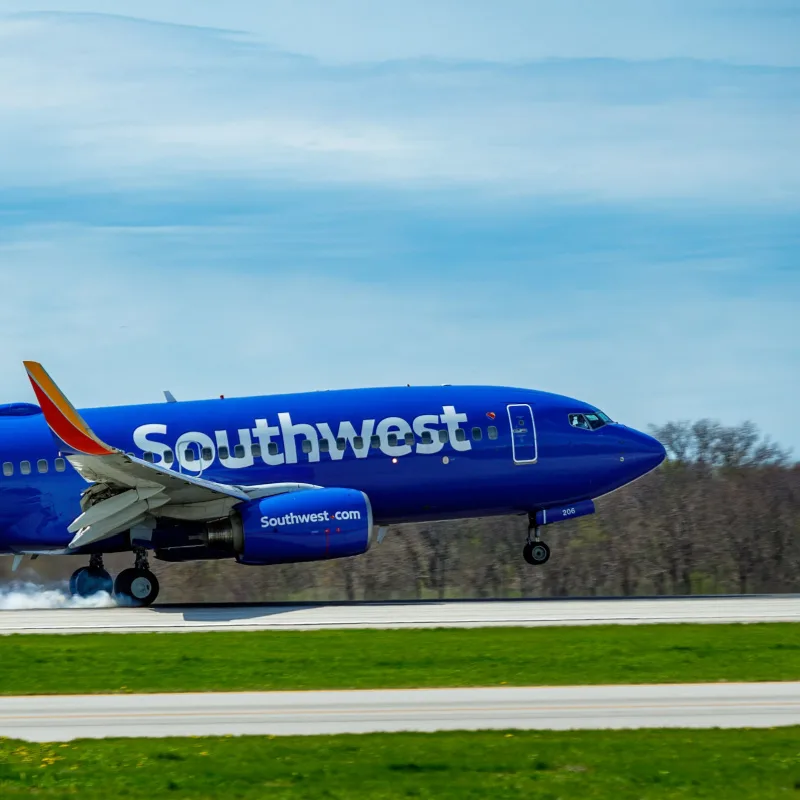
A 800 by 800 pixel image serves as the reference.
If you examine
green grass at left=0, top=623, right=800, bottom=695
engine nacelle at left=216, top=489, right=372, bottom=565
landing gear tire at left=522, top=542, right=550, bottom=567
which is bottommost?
green grass at left=0, top=623, right=800, bottom=695

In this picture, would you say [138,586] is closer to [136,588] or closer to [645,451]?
[136,588]

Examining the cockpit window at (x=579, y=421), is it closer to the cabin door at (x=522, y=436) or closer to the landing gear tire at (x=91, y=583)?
the cabin door at (x=522, y=436)

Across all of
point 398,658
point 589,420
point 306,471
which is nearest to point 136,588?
point 306,471

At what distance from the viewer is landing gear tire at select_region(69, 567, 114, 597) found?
32.7m

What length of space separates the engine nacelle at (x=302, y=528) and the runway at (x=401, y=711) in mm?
12148

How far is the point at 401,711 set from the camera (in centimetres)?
1595

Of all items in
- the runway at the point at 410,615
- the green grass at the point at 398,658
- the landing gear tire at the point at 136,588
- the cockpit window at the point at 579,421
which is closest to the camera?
the green grass at the point at 398,658

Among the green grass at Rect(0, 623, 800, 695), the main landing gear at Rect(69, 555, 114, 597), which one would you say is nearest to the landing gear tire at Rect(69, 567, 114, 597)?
the main landing gear at Rect(69, 555, 114, 597)

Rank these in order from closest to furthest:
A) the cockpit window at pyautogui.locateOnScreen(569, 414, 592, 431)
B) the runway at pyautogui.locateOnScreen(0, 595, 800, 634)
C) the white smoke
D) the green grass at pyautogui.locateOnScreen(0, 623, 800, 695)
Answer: the green grass at pyautogui.locateOnScreen(0, 623, 800, 695), the runway at pyautogui.locateOnScreen(0, 595, 800, 634), the white smoke, the cockpit window at pyautogui.locateOnScreen(569, 414, 592, 431)

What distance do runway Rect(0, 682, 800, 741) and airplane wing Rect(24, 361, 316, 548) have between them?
1097 centimetres

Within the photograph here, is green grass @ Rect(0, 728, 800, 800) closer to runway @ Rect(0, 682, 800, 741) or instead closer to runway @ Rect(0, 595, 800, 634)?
runway @ Rect(0, 682, 800, 741)

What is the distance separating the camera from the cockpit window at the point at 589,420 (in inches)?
1315

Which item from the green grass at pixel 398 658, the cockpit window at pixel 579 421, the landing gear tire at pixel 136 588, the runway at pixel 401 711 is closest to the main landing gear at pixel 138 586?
the landing gear tire at pixel 136 588

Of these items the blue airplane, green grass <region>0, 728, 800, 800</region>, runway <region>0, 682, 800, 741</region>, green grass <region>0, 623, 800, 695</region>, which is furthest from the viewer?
the blue airplane
